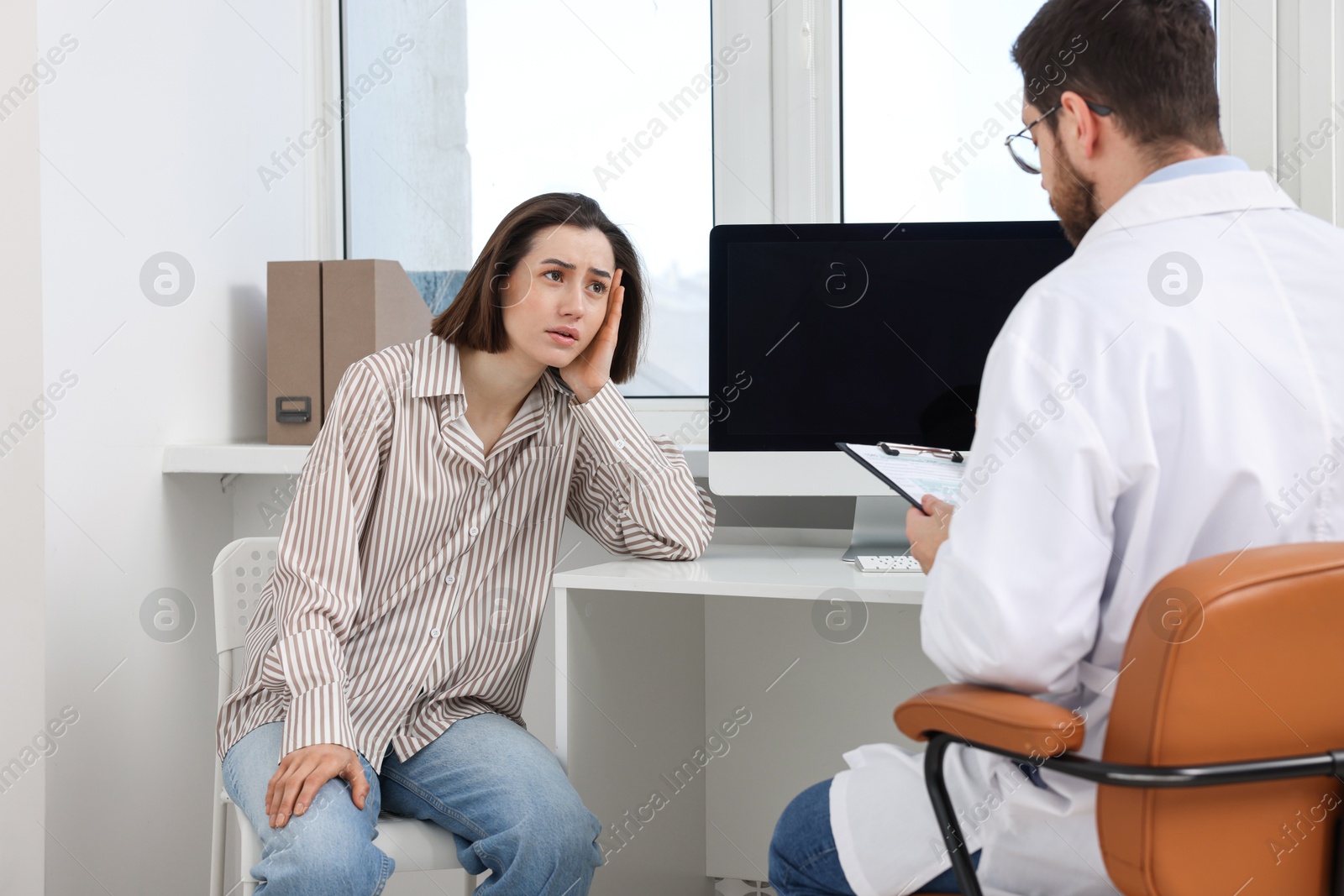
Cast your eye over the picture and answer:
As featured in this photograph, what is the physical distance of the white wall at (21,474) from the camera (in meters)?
1.58

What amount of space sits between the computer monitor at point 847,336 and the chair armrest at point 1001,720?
746 mm

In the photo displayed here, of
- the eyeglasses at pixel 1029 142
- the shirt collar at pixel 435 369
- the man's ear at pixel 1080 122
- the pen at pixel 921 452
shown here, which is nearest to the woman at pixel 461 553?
the shirt collar at pixel 435 369

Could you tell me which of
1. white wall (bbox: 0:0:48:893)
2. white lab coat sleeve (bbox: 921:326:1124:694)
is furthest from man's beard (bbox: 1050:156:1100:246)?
white wall (bbox: 0:0:48:893)

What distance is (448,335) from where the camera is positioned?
1.51 meters

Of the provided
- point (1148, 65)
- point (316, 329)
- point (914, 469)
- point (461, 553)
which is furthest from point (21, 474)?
point (1148, 65)

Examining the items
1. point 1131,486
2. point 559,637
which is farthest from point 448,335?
point 1131,486

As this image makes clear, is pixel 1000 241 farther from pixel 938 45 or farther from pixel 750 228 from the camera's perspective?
pixel 938 45

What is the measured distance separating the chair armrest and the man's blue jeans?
594mm

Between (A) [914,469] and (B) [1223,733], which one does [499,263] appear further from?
(B) [1223,733]

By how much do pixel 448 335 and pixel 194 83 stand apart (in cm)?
93

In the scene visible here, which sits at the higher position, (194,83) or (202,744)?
(194,83)

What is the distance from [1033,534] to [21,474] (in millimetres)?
1485

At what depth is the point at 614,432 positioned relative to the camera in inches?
62.4

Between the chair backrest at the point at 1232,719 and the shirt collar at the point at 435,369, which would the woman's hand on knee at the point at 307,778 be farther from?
the chair backrest at the point at 1232,719
